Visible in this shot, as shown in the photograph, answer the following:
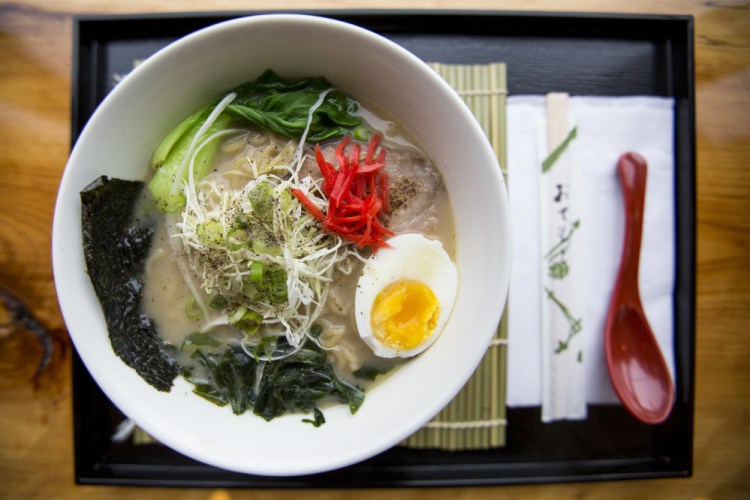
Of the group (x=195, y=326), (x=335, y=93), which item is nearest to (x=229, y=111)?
(x=335, y=93)

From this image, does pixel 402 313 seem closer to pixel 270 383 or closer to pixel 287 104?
pixel 270 383

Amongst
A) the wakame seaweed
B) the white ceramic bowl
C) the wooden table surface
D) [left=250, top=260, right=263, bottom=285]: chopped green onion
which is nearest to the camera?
the white ceramic bowl

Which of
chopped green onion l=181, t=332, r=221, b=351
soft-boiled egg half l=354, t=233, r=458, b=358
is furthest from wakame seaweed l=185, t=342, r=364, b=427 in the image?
soft-boiled egg half l=354, t=233, r=458, b=358

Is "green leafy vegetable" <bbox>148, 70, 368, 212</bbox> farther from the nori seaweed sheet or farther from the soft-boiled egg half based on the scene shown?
the soft-boiled egg half

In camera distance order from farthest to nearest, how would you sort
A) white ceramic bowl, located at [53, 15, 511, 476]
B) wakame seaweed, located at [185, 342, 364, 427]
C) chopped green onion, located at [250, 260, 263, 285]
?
wakame seaweed, located at [185, 342, 364, 427], chopped green onion, located at [250, 260, 263, 285], white ceramic bowl, located at [53, 15, 511, 476]

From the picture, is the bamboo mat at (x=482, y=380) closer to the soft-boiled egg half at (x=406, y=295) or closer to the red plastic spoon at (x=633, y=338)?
the soft-boiled egg half at (x=406, y=295)

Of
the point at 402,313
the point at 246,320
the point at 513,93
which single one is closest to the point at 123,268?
the point at 246,320

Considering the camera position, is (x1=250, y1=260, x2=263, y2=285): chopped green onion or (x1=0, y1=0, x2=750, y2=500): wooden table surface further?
(x1=0, y1=0, x2=750, y2=500): wooden table surface
